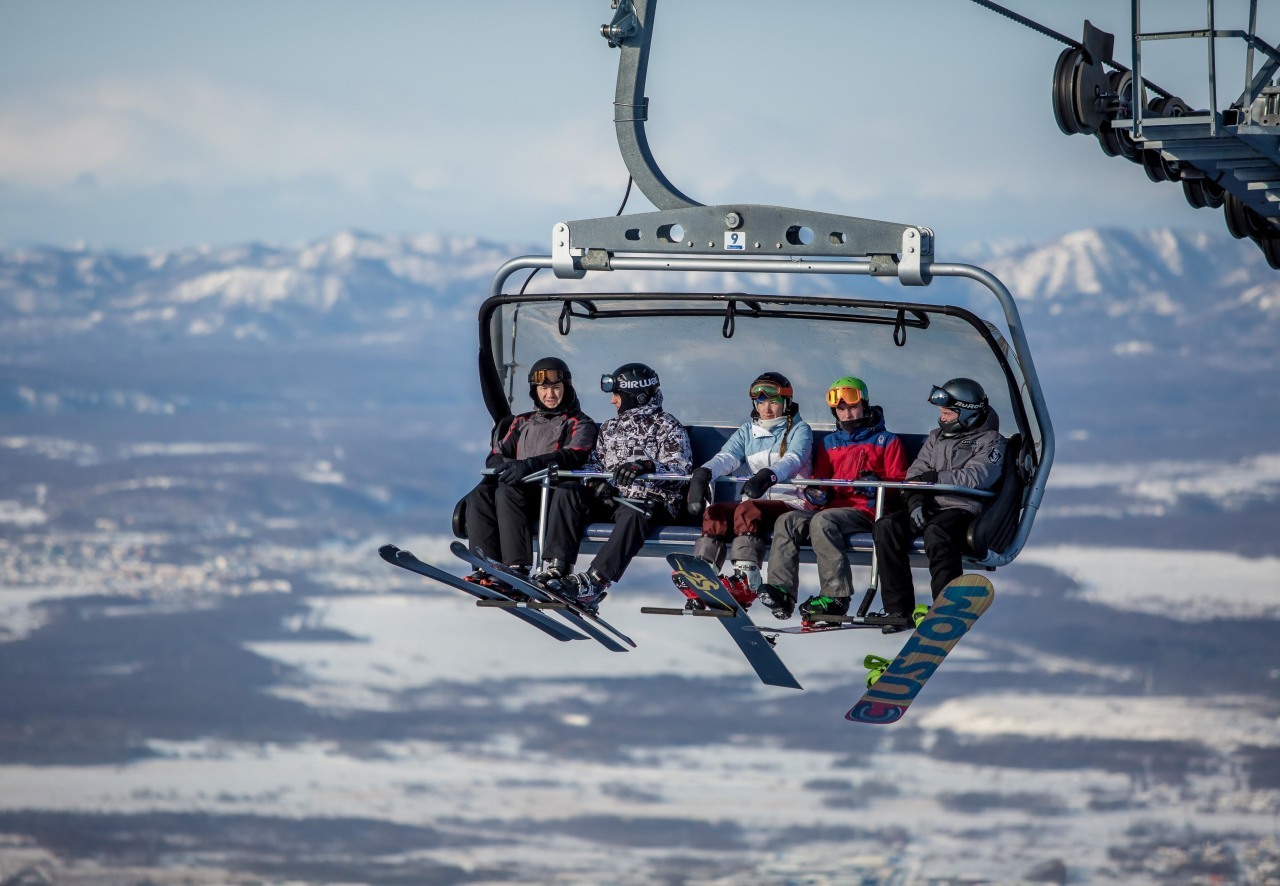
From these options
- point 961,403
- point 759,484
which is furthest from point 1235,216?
point 759,484

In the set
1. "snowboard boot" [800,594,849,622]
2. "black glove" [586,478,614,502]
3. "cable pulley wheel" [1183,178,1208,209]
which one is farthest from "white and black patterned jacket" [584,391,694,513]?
"cable pulley wheel" [1183,178,1208,209]

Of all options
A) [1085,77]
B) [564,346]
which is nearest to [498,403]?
[564,346]

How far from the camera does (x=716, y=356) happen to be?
57.8 feet

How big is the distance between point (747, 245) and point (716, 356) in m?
3.50

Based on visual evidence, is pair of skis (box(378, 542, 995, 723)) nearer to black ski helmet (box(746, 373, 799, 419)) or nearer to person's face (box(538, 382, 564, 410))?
person's face (box(538, 382, 564, 410))

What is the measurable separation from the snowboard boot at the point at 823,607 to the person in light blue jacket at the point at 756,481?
0.62 meters

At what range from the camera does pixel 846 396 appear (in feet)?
53.0

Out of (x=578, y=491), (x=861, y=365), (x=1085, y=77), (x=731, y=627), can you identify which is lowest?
(x=731, y=627)

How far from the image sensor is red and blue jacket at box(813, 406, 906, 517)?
16.2 metres

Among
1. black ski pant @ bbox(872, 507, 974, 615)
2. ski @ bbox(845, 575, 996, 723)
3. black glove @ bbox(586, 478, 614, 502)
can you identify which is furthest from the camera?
black glove @ bbox(586, 478, 614, 502)

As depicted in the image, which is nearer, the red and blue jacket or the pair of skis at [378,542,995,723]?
the pair of skis at [378,542,995,723]

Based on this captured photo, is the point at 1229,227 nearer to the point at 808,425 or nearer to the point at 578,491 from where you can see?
the point at 808,425

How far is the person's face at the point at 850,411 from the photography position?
16203mm

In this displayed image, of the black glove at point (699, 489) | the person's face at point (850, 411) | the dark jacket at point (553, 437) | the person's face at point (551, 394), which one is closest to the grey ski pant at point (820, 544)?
the black glove at point (699, 489)
